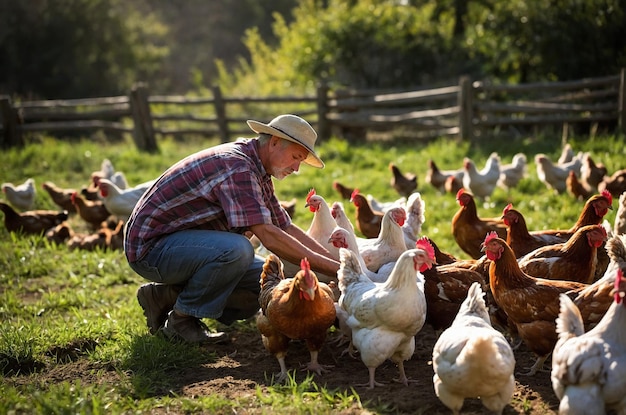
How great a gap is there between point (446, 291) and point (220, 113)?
36.0ft

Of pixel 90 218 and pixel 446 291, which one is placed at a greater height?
pixel 446 291

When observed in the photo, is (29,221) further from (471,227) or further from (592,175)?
(592,175)

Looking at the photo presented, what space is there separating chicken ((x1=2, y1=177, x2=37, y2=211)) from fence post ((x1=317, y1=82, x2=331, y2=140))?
6460mm

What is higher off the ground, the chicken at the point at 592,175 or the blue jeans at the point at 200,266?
the blue jeans at the point at 200,266

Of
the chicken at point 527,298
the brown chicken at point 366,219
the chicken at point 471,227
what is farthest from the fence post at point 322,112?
the chicken at point 527,298

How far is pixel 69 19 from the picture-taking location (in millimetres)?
23203

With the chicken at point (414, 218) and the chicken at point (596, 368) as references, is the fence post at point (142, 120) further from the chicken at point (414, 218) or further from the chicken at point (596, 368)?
the chicken at point (596, 368)

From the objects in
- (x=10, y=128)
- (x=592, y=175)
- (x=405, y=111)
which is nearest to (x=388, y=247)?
(x=592, y=175)

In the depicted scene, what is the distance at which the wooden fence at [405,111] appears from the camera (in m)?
12.2

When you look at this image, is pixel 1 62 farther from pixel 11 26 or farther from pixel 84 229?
pixel 84 229

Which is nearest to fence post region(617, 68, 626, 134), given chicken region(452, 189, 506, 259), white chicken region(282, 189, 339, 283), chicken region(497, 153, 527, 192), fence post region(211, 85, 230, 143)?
chicken region(497, 153, 527, 192)

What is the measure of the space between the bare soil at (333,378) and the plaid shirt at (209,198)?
86cm

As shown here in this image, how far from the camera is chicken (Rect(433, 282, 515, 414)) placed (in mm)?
3268

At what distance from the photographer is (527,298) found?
4.12 meters
